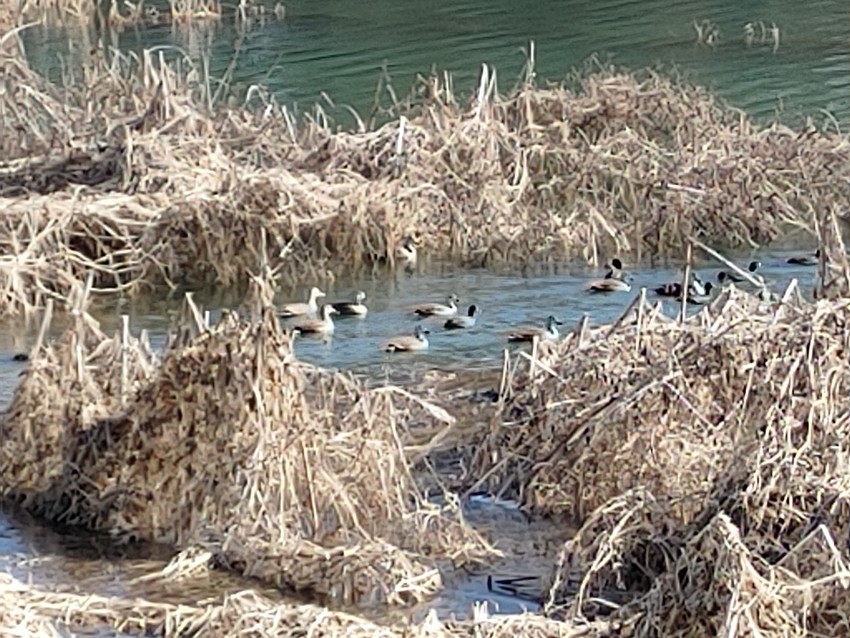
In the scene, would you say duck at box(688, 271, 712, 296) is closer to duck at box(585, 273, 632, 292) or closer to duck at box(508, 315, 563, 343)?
duck at box(585, 273, 632, 292)

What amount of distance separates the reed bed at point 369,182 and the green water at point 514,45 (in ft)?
11.8

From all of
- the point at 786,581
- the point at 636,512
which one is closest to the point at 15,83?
the point at 636,512

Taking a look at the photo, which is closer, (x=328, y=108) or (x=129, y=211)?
(x=129, y=211)

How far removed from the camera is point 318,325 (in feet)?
46.4

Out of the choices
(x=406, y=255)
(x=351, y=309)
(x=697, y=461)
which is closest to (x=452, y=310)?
(x=351, y=309)

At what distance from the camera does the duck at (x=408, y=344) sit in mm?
13508

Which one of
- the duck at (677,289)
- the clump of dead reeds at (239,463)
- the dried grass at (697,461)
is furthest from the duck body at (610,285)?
the clump of dead reeds at (239,463)

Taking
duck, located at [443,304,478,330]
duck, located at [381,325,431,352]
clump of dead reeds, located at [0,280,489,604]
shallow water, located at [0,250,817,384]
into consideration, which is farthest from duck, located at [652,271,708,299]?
clump of dead reeds, located at [0,280,489,604]

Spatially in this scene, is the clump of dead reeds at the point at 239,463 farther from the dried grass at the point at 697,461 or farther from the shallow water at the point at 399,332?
the dried grass at the point at 697,461

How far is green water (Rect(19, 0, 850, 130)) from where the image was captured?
1000 inches

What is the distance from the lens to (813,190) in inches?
695

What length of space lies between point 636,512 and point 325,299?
7305 millimetres

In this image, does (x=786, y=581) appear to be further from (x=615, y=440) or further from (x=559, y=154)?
(x=559, y=154)

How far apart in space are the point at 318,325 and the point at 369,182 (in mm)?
2798
